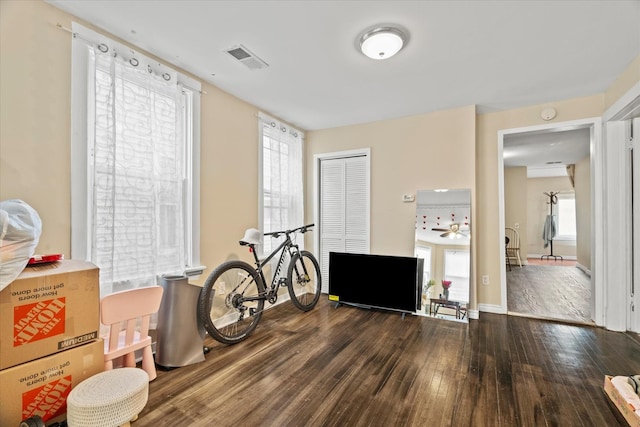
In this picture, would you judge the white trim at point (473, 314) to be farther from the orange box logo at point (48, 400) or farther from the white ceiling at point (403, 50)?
the orange box logo at point (48, 400)

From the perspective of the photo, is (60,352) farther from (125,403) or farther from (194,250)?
(194,250)

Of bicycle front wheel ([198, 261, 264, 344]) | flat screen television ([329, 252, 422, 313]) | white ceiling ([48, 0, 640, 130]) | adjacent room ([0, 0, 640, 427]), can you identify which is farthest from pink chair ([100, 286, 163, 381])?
flat screen television ([329, 252, 422, 313])

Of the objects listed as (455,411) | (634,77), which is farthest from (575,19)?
(455,411)

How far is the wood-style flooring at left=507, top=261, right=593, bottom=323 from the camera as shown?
357 cm

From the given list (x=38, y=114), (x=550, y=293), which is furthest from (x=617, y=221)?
(x=38, y=114)

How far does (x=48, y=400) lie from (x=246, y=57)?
269 centimetres

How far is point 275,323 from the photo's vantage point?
3.22 metres

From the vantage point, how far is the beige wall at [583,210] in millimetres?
5844

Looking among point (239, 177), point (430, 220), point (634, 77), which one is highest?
point (634, 77)

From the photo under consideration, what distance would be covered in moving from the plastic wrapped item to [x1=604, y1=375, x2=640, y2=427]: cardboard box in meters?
3.34

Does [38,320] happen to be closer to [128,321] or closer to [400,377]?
[128,321]

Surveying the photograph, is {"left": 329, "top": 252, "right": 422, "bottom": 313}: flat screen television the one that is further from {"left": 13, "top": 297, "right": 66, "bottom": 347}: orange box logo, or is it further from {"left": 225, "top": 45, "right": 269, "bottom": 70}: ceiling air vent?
{"left": 13, "top": 297, "right": 66, "bottom": 347}: orange box logo

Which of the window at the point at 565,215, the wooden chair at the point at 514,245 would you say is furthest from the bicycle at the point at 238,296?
the window at the point at 565,215

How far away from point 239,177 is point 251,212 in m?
0.46
